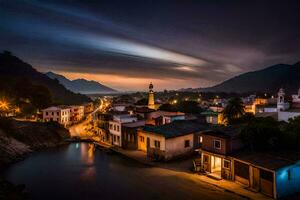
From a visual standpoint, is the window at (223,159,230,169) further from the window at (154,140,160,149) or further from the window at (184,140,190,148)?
the window at (154,140,160,149)

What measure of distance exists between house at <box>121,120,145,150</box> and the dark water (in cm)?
353

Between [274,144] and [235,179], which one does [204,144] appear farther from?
[274,144]

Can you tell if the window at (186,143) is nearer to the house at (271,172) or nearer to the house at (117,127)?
the house at (271,172)

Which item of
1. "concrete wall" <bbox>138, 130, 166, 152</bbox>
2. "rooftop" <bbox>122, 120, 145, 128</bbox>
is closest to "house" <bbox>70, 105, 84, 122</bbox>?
"rooftop" <bbox>122, 120, 145, 128</bbox>

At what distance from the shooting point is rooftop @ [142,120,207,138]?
31.3 m

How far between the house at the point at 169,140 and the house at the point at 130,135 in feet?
9.41

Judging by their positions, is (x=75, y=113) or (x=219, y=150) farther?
(x=75, y=113)

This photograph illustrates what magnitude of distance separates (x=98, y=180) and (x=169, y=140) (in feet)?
32.2

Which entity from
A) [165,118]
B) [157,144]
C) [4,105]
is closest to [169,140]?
[157,144]

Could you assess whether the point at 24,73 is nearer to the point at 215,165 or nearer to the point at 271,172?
the point at 215,165

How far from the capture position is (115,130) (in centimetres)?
4288

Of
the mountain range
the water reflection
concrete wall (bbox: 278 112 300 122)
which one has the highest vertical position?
the mountain range

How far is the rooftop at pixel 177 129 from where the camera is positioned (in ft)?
103

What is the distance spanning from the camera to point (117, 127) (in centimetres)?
4219
